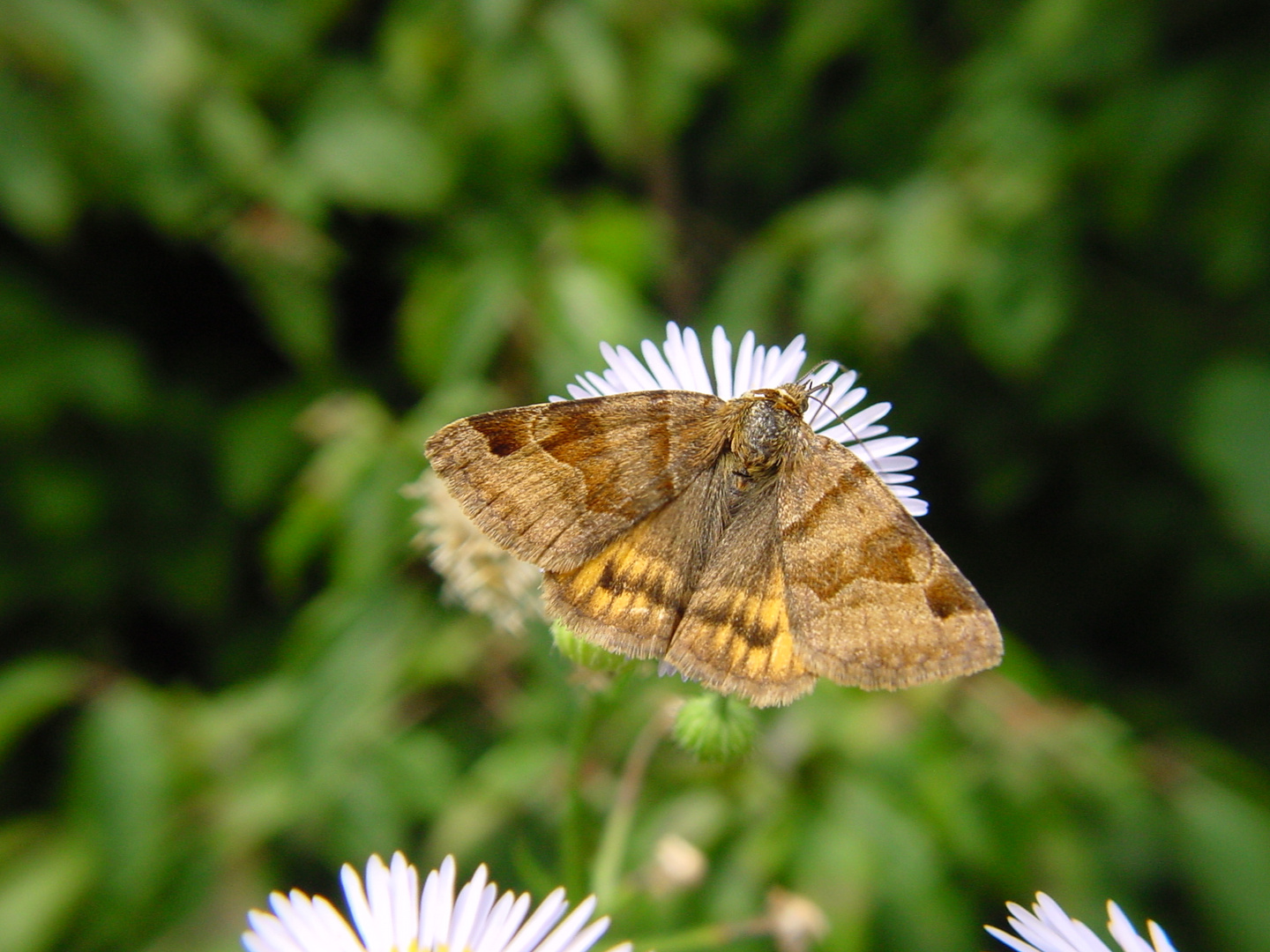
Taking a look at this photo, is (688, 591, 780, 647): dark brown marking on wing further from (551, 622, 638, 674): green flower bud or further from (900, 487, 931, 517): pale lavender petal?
(900, 487, 931, 517): pale lavender petal

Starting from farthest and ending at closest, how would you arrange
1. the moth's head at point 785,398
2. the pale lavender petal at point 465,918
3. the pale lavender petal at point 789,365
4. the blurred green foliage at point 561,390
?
1. the blurred green foliage at point 561,390
2. the pale lavender petal at point 789,365
3. the moth's head at point 785,398
4. the pale lavender petal at point 465,918

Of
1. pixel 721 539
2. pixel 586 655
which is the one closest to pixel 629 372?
pixel 721 539

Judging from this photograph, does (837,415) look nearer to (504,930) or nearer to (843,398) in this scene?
(843,398)

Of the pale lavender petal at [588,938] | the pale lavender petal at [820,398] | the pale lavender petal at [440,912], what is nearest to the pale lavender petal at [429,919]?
the pale lavender petal at [440,912]

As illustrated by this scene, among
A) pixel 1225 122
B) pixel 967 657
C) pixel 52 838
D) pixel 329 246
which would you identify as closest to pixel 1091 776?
pixel 967 657

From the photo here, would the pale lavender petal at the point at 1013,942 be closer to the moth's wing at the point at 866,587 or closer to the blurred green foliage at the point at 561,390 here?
the moth's wing at the point at 866,587

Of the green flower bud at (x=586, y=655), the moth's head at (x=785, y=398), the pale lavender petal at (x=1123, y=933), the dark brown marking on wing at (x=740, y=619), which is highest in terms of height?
the moth's head at (x=785, y=398)

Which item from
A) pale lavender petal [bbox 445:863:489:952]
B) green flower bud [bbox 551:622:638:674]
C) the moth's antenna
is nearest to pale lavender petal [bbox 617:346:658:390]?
the moth's antenna
